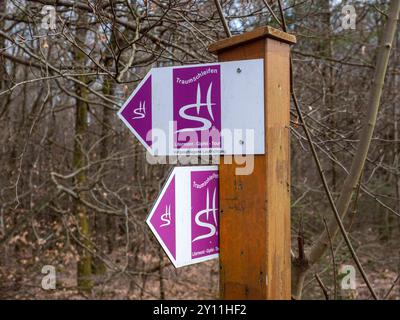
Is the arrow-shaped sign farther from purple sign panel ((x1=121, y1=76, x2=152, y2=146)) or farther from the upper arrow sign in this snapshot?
purple sign panel ((x1=121, y1=76, x2=152, y2=146))

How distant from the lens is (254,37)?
5.87ft

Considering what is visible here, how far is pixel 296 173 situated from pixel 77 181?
3.80 m

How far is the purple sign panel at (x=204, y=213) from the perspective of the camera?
1807mm

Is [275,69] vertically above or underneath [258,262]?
above

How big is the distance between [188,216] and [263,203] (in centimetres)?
27

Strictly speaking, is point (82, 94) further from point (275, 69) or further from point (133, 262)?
point (275, 69)

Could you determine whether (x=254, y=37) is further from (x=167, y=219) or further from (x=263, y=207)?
(x=167, y=219)

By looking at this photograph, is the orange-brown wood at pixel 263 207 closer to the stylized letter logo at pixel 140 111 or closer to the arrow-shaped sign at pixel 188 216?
the arrow-shaped sign at pixel 188 216

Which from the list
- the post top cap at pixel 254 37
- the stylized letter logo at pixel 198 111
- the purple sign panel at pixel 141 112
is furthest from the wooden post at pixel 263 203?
the purple sign panel at pixel 141 112

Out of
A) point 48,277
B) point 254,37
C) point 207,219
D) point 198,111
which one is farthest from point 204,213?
point 48,277

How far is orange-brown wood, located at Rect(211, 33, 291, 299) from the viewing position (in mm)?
1761

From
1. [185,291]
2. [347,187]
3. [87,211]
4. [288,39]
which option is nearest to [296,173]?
[185,291]

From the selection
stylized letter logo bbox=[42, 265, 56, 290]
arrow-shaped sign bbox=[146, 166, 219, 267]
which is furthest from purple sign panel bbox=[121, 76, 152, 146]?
stylized letter logo bbox=[42, 265, 56, 290]

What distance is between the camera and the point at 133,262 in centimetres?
752
